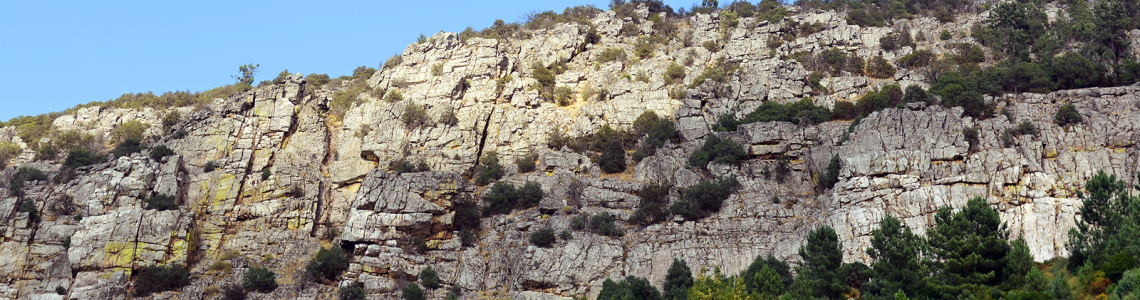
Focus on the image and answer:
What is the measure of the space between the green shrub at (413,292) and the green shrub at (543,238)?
6.96 m

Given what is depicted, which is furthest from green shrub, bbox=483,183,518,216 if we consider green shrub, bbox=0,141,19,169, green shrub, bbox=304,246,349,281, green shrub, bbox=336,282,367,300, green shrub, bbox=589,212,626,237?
green shrub, bbox=0,141,19,169

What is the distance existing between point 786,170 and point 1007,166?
493 inches

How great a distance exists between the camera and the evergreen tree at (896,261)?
144ft

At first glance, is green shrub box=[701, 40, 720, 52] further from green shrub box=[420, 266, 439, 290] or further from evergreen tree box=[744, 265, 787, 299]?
evergreen tree box=[744, 265, 787, 299]

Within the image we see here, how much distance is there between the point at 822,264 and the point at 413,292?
21.8 metres

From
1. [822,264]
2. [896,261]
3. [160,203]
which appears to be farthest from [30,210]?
[896,261]

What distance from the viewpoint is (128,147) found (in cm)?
6912

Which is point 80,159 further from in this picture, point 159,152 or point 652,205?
point 652,205

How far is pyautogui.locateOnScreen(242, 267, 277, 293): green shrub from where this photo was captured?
5606 centimetres

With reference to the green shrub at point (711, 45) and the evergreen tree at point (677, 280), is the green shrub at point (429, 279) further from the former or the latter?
the green shrub at point (711, 45)

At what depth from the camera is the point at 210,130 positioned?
223 ft

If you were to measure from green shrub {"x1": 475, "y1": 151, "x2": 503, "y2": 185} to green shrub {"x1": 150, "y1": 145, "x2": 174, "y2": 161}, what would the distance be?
20.1 m

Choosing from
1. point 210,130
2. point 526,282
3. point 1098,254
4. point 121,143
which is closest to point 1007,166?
point 1098,254

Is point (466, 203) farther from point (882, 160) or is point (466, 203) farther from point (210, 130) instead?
point (882, 160)
